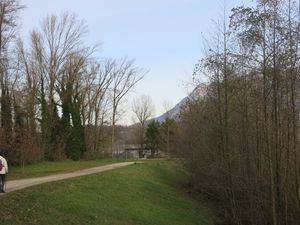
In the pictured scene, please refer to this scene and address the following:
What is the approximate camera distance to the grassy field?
559 inches

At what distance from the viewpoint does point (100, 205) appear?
17.5 m

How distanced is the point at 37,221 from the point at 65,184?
652 centimetres

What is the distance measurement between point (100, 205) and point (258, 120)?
6.46 metres

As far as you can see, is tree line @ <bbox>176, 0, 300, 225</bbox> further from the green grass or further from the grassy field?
the green grass

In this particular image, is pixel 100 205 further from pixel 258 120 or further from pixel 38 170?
pixel 38 170

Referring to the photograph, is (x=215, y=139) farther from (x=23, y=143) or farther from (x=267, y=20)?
(x=23, y=143)

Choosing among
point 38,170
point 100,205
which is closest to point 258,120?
point 100,205

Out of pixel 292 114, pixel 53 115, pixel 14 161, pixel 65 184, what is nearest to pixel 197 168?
pixel 65 184

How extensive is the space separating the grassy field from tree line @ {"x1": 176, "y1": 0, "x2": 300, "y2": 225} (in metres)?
2.59

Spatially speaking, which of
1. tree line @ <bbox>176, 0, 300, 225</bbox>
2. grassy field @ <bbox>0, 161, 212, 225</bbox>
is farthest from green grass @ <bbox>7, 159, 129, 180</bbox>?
tree line @ <bbox>176, 0, 300, 225</bbox>

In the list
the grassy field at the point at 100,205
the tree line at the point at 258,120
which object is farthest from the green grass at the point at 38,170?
the tree line at the point at 258,120

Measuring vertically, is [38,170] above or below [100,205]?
above

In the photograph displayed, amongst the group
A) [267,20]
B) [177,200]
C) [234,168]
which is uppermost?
[267,20]

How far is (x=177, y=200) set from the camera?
24.5m
